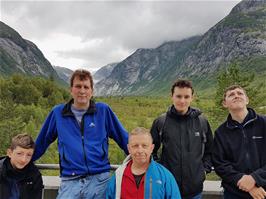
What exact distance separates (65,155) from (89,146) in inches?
10.2

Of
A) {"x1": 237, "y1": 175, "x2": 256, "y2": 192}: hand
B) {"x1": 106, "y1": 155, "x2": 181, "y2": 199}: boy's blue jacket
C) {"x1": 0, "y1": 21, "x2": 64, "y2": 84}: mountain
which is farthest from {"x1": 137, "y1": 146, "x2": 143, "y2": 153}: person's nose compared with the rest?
{"x1": 0, "y1": 21, "x2": 64, "y2": 84}: mountain

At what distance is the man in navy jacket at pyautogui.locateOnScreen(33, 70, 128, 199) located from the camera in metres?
3.67

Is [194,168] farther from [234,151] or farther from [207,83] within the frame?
[207,83]

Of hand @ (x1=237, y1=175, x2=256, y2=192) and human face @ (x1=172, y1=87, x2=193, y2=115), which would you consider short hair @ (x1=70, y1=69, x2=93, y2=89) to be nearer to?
human face @ (x1=172, y1=87, x2=193, y2=115)

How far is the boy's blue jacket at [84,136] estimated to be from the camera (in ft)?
12.0

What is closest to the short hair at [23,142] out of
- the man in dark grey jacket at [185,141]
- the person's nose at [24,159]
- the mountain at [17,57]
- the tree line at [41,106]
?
the person's nose at [24,159]

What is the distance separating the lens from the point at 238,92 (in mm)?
3830

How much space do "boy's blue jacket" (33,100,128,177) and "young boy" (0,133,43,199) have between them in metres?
0.28

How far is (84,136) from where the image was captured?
3.72 meters

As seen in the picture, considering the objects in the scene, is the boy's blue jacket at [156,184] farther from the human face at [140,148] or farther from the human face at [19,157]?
the human face at [19,157]

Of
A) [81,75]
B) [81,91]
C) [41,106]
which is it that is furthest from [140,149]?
[41,106]

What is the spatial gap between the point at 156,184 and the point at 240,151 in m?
0.95

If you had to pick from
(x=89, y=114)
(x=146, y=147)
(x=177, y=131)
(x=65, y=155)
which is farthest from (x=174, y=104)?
(x=65, y=155)

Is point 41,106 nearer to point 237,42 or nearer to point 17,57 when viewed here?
point 17,57
